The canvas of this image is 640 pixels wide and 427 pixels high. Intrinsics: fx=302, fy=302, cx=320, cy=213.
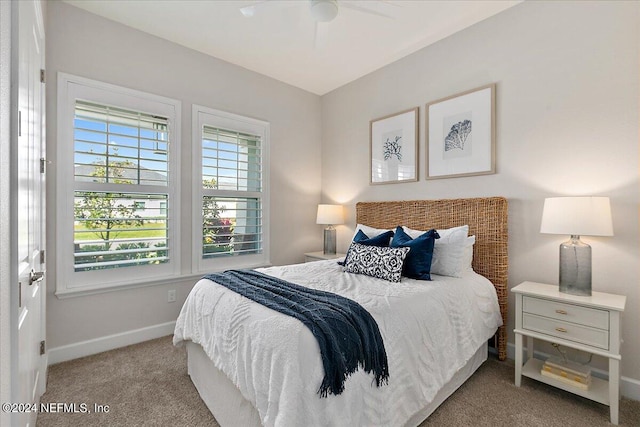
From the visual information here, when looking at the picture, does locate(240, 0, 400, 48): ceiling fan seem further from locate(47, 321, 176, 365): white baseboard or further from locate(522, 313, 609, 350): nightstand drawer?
locate(47, 321, 176, 365): white baseboard

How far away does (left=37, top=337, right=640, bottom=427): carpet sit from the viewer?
1.82 metres

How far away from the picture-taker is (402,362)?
5.15ft

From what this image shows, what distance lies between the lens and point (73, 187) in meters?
2.58

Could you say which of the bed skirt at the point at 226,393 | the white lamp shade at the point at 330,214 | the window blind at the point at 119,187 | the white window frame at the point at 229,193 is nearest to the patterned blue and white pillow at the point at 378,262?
the bed skirt at the point at 226,393

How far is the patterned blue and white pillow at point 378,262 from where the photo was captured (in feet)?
7.47

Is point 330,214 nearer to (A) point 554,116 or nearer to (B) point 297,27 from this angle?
(B) point 297,27

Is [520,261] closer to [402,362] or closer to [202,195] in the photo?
[402,362]

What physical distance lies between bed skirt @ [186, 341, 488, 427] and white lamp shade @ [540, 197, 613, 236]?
1156 mm

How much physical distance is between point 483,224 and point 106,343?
11.7ft

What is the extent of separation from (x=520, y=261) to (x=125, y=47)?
406 cm

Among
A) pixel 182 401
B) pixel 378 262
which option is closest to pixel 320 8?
pixel 378 262

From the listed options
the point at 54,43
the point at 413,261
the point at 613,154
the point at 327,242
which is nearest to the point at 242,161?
the point at 327,242

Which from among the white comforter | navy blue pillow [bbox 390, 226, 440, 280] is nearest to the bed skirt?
the white comforter

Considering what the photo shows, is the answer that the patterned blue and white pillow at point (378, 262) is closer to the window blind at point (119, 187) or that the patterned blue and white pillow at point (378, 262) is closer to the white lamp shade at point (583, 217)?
the white lamp shade at point (583, 217)
